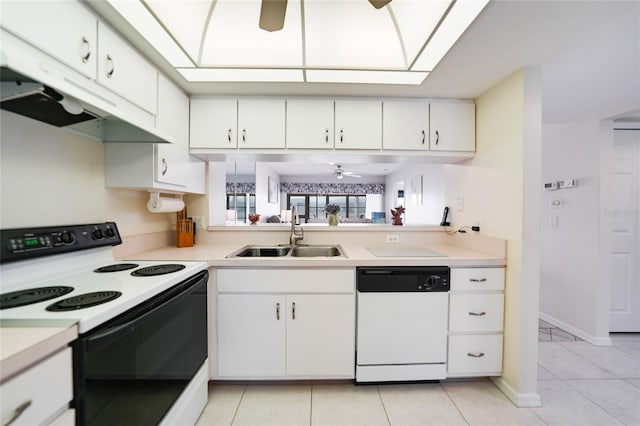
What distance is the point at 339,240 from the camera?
7.49ft

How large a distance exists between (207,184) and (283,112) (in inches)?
36.2

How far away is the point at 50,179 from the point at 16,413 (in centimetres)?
101

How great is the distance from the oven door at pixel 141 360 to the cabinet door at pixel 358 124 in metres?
1.39

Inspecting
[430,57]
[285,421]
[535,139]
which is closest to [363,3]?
[430,57]

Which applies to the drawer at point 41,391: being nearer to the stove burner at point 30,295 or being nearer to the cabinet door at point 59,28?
the stove burner at point 30,295

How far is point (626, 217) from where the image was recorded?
2477 millimetres

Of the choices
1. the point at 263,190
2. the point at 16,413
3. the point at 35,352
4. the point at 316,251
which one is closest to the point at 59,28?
the point at 35,352

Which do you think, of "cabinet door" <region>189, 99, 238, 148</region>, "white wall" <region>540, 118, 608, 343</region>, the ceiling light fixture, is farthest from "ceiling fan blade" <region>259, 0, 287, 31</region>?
A: "white wall" <region>540, 118, 608, 343</region>

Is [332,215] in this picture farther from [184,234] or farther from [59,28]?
[59,28]

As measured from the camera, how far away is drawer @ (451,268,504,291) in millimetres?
1656

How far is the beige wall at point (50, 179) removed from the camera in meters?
1.00

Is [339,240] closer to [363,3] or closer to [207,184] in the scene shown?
[207,184]

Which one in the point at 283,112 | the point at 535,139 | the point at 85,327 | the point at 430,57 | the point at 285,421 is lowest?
the point at 285,421

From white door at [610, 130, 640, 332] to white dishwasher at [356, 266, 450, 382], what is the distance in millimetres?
2288
